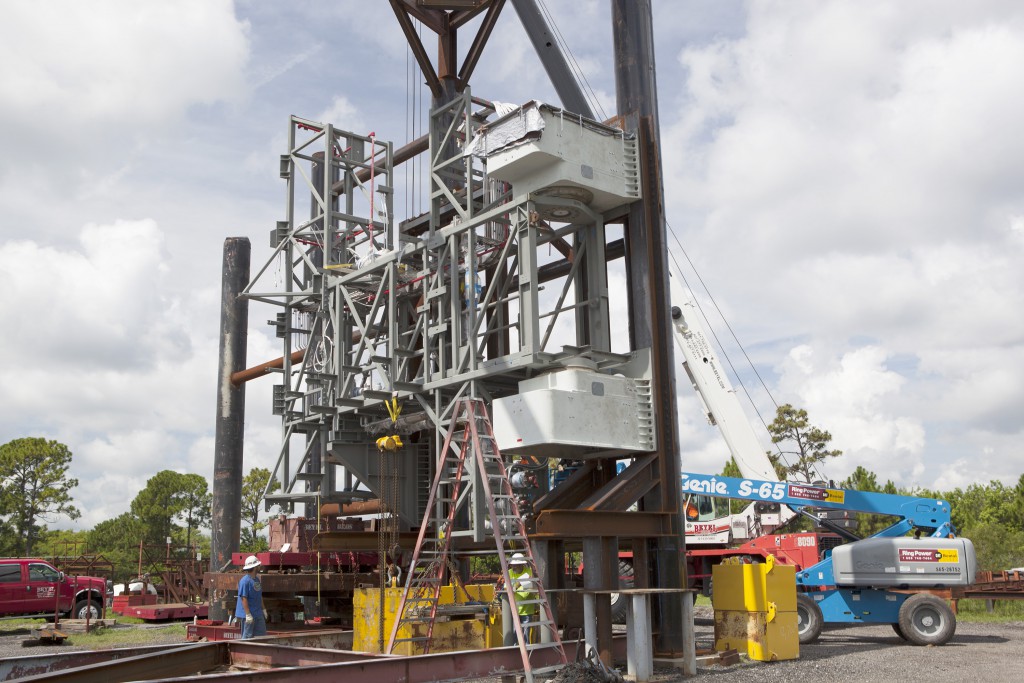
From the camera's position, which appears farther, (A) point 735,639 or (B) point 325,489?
(B) point 325,489

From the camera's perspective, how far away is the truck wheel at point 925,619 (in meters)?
17.2

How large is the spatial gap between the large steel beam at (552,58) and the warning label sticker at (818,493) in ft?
32.7

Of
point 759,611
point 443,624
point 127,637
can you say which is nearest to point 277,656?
point 443,624

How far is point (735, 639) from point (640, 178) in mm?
7937

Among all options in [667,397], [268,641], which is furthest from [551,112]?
[268,641]

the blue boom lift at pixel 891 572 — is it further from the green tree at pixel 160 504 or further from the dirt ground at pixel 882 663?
the green tree at pixel 160 504

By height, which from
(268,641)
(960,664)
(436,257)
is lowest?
(960,664)

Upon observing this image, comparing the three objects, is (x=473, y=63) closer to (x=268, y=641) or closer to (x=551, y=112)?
(x=551, y=112)

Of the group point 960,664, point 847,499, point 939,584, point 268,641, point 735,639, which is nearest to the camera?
point 268,641

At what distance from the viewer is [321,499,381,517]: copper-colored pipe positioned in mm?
23344

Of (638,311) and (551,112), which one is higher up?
(551,112)

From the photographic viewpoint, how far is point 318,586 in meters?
19.1

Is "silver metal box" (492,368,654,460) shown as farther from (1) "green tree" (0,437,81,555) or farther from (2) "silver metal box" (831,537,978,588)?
(1) "green tree" (0,437,81,555)

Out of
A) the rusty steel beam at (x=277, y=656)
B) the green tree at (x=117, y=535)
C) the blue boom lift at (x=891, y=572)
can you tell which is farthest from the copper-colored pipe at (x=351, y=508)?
the green tree at (x=117, y=535)
